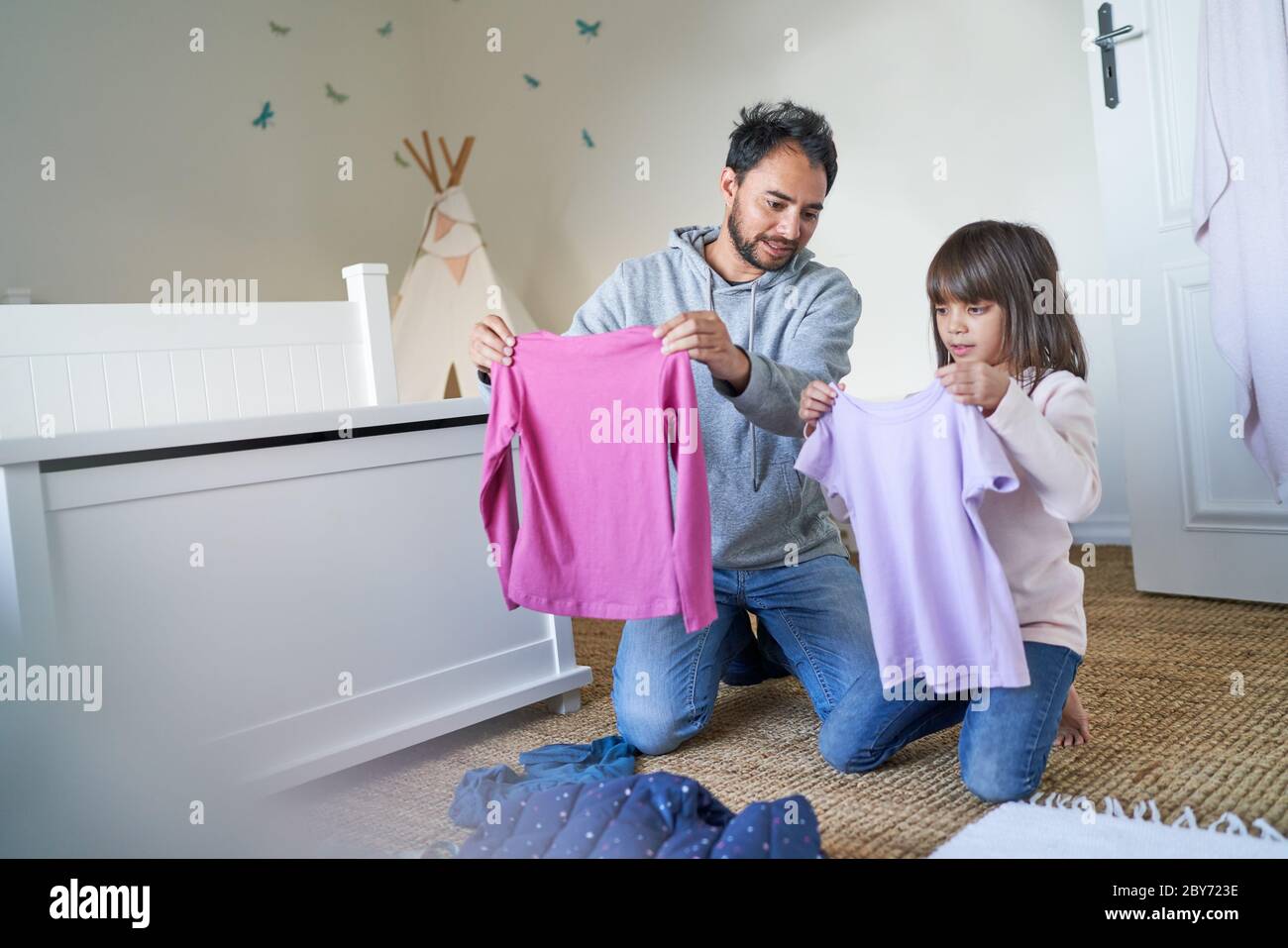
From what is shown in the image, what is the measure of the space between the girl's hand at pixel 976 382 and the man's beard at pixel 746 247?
48 cm

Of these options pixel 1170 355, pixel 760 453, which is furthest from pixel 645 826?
pixel 1170 355

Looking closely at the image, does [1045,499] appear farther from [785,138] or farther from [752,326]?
[785,138]

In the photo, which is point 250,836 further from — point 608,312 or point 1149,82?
point 1149,82

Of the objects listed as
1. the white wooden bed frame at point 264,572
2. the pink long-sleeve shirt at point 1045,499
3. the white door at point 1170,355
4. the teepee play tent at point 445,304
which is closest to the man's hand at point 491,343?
the white wooden bed frame at point 264,572

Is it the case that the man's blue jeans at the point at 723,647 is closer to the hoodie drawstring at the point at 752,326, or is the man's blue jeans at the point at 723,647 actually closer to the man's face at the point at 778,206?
the hoodie drawstring at the point at 752,326

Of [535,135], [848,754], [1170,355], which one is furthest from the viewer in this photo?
[535,135]

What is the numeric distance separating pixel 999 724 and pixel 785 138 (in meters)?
0.90

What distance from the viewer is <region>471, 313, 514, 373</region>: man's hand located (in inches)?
60.6

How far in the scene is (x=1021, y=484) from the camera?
1415 mm

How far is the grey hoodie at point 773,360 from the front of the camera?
1.66m

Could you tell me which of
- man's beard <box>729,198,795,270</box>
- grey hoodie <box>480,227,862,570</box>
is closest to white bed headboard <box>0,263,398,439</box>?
grey hoodie <box>480,227,862,570</box>

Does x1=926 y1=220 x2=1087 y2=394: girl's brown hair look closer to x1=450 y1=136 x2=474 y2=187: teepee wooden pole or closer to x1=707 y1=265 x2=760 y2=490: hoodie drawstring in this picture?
x1=707 y1=265 x2=760 y2=490: hoodie drawstring

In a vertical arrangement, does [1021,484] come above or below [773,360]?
below
